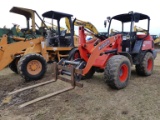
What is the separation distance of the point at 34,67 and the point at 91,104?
3053mm

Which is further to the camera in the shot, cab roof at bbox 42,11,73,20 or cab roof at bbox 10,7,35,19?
cab roof at bbox 42,11,73,20

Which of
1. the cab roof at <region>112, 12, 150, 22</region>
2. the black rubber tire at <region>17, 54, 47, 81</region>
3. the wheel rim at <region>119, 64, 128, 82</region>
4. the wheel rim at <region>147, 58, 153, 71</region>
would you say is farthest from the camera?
the wheel rim at <region>147, 58, 153, 71</region>

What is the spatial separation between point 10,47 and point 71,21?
2.96m

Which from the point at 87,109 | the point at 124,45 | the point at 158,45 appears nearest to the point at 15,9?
the point at 124,45

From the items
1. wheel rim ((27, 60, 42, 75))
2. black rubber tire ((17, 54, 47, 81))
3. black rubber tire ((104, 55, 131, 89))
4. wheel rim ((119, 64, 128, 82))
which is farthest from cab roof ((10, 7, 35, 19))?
wheel rim ((119, 64, 128, 82))

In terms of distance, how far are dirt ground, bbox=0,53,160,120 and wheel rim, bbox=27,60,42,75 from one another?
1.06 metres

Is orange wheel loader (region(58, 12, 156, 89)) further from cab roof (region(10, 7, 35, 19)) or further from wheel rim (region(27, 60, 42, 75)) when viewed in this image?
cab roof (region(10, 7, 35, 19))

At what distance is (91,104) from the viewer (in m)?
4.03

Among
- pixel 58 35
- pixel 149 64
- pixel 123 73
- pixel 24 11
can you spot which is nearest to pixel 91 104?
pixel 123 73

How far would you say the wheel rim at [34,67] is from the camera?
631 cm

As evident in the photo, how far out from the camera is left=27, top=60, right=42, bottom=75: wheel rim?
20.7 ft

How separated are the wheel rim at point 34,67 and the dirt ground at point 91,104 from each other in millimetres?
1060

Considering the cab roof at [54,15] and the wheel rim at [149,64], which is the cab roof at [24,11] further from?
the wheel rim at [149,64]

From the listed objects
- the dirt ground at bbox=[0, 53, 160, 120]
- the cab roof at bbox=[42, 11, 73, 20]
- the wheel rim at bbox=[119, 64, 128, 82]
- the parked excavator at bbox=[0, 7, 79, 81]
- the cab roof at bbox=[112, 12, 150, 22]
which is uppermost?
the cab roof at bbox=[42, 11, 73, 20]
